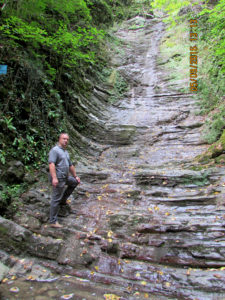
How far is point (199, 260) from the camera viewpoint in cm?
362

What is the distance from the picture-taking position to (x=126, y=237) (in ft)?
14.1

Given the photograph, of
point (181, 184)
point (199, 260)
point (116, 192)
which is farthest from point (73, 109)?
point (199, 260)

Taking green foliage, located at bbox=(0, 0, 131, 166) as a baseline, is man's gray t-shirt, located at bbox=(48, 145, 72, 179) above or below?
below

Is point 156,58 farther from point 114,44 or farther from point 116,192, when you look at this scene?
point 116,192

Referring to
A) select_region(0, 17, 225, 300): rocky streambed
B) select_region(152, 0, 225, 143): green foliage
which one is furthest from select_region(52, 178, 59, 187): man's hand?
select_region(152, 0, 225, 143): green foliage

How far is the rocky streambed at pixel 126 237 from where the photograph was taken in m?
3.18

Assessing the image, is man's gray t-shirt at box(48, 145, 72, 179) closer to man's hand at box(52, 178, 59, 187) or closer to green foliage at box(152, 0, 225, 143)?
man's hand at box(52, 178, 59, 187)

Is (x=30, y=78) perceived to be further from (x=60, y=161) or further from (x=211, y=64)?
(x=211, y=64)

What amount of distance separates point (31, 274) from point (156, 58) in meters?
17.2

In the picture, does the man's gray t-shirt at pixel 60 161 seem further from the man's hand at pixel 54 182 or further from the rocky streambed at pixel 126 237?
the rocky streambed at pixel 126 237

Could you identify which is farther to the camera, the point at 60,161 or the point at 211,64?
the point at 211,64

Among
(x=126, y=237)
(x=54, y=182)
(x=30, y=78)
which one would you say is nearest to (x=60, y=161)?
(x=54, y=182)

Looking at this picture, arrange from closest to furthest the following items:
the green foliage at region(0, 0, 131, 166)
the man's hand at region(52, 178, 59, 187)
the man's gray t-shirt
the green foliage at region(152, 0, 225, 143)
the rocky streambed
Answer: the rocky streambed < the man's hand at region(52, 178, 59, 187) < the man's gray t-shirt < the green foliage at region(0, 0, 131, 166) < the green foliage at region(152, 0, 225, 143)

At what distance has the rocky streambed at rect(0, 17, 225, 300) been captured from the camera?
3.18 meters
